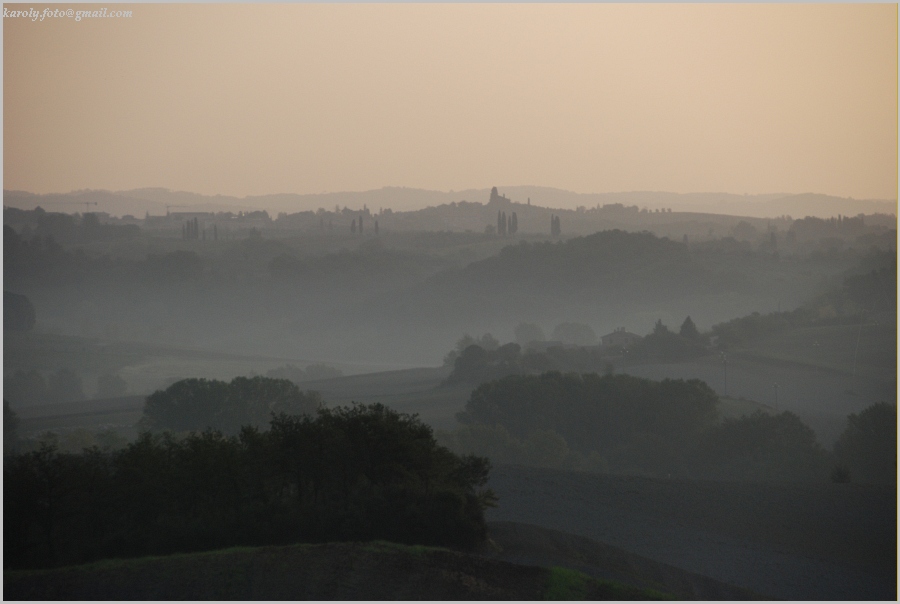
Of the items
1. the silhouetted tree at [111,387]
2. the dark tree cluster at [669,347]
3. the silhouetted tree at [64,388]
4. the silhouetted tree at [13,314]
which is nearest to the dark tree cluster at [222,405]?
the dark tree cluster at [669,347]

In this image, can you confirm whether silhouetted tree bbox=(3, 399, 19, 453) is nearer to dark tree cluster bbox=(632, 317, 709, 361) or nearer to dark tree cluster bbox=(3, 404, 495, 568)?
dark tree cluster bbox=(3, 404, 495, 568)

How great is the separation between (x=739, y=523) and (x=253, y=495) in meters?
23.9

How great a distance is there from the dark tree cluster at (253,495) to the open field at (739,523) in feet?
30.4

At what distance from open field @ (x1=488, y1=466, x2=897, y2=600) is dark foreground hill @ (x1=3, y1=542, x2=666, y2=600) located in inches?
468

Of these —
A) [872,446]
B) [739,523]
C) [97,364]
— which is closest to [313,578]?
[739,523]

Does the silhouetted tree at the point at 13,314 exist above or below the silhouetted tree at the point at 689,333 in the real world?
below

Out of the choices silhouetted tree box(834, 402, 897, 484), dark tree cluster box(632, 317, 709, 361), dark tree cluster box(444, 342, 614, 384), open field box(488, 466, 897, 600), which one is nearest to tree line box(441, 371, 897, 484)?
silhouetted tree box(834, 402, 897, 484)

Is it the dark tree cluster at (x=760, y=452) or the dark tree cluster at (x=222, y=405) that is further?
the dark tree cluster at (x=222, y=405)

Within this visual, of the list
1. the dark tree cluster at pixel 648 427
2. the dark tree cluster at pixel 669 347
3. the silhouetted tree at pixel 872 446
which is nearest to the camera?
the silhouetted tree at pixel 872 446

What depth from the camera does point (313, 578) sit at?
2338 cm

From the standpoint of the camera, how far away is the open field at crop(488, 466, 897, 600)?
113ft

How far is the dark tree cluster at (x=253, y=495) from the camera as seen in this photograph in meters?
27.3

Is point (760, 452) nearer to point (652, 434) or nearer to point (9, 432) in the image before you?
point (652, 434)

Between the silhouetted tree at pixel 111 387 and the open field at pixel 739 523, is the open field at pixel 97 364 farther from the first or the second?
the open field at pixel 739 523
